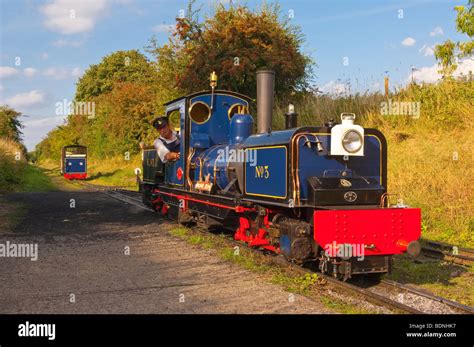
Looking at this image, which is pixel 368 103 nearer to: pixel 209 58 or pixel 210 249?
pixel 209 58

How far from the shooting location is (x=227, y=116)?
1053 centimetres

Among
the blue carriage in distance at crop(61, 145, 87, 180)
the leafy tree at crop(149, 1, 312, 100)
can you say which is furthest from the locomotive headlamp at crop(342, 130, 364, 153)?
the blue carriage in distance at crop(61, 145, 87, 180)

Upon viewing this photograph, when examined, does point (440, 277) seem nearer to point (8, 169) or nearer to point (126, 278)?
point (126, 278)

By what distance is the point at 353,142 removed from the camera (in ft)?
21.3

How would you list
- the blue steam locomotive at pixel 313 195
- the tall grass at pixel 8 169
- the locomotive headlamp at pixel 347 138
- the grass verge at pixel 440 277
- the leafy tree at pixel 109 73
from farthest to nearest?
the leafy tree at pixel 109 73 → the tall grass at pixel 8 169 → the locomotive headlamp at pixel 347 138 → the grass verge at pixel 440 277 → the blue steam locomotive at pixel 313 195

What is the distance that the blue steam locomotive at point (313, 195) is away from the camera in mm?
6008

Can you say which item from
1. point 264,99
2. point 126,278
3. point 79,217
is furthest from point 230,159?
point 79,217

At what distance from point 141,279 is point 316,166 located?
9.80 feet

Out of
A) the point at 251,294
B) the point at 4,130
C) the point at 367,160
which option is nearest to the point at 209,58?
the point at 367,160

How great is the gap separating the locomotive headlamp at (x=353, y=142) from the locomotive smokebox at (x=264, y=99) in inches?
98.4

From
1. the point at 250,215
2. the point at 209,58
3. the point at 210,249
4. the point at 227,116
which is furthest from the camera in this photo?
the point at 209,58

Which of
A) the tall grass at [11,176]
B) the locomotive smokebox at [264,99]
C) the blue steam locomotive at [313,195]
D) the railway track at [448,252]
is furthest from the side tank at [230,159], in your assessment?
the tall grass at [11,176]

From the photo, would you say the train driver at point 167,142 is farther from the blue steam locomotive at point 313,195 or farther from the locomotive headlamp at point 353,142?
the locomotive headlamp at point 353,142

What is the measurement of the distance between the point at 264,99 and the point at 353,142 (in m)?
2.83
